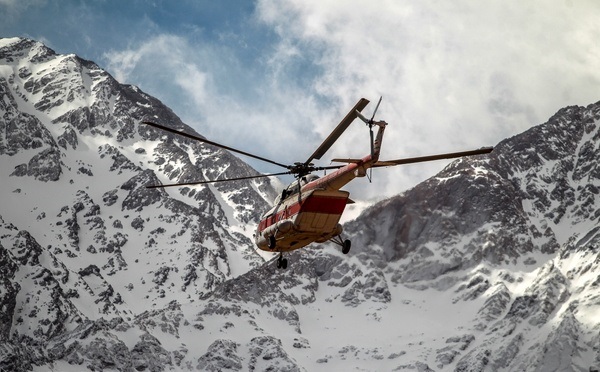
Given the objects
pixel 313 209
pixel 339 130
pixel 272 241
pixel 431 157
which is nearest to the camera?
pixel 431 157

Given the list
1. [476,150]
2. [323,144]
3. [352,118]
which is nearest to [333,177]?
[323,144]

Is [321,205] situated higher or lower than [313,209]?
higher

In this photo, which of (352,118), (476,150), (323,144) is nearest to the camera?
(476,150)

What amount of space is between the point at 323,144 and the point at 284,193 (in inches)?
271

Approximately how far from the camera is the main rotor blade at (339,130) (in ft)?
132

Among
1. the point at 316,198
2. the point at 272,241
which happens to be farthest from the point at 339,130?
the point at 272,241

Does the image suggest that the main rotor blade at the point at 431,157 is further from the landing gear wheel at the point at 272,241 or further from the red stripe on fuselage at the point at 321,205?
the landing gear wheel at the point at 272,241

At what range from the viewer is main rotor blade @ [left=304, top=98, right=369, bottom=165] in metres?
40.2

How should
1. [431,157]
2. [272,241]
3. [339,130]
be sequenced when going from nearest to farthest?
[431,157], [339,130], [272,241]

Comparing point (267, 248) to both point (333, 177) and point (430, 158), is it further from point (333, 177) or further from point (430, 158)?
point (430, 158)

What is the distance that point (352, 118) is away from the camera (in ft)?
135

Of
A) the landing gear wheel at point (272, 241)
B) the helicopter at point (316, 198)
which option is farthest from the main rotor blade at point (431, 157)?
the landing gear wheel at point (272, 241)

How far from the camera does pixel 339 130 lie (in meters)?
42.0

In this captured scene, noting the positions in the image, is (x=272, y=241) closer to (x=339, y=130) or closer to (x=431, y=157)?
(x=339, y=130)
